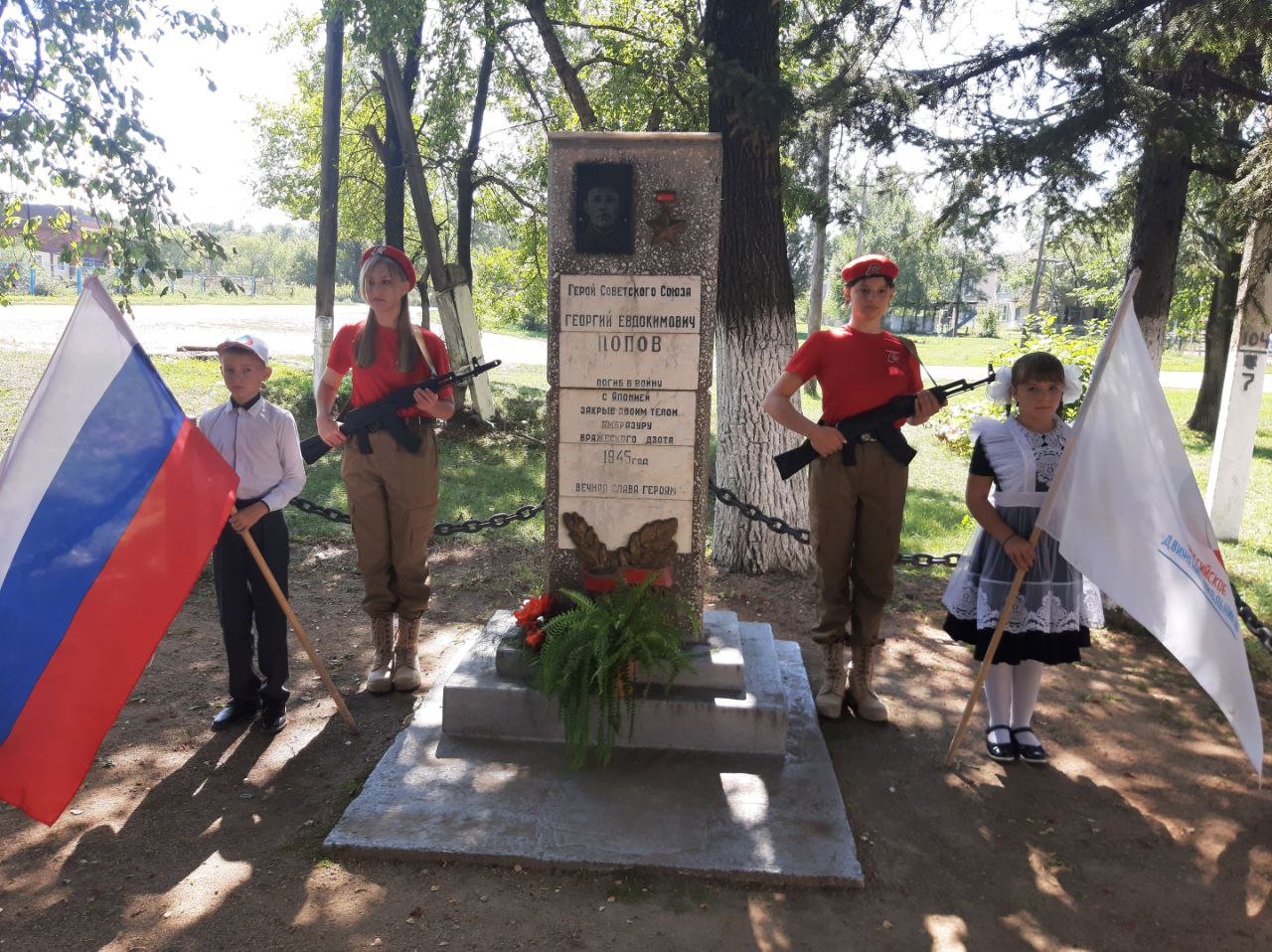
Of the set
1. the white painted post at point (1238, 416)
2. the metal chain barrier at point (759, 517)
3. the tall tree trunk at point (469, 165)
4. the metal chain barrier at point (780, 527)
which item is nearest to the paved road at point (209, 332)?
the tall tree trunk at point (469, 165)

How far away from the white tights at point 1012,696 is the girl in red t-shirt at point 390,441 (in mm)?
2689

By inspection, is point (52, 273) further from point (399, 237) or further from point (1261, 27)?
point (1261, 27)

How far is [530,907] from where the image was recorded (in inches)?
118

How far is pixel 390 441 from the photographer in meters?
4.29

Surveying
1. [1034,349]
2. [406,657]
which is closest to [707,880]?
[406,657]

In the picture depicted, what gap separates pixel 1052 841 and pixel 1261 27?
3.99 m

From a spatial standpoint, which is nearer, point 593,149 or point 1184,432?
point 593,149

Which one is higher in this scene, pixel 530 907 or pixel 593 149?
pixel 593 149

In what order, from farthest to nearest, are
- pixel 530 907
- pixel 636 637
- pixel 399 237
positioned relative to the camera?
pixel 399 237, pixel 636 637, pixel 530 907

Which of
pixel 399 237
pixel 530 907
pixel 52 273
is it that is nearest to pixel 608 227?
pixel 530 907

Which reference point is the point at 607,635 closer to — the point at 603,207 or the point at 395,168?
the point at 603,207

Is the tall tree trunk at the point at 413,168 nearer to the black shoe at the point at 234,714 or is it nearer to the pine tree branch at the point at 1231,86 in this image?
the pine tree branch at the point at 1231,86

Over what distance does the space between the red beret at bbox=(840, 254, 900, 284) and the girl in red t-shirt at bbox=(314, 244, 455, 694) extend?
1.90 metres

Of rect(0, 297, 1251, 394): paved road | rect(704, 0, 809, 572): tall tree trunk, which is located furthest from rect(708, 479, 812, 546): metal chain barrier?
rect(0, 297, 1251, 394): paved road
